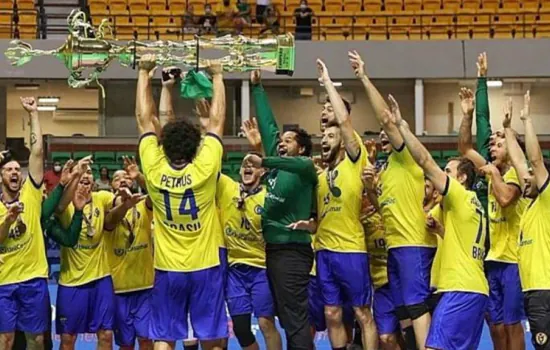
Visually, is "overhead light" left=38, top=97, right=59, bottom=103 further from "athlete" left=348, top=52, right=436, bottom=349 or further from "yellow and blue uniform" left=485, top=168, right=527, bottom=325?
"yellow and blue uniform" left=485, top=168, right=527, bottom=325

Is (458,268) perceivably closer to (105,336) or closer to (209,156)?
(209,156)

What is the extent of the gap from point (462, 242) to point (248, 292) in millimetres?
2302

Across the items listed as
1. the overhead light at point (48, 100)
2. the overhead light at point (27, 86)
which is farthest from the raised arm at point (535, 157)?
the overhead light at point (48, 100)

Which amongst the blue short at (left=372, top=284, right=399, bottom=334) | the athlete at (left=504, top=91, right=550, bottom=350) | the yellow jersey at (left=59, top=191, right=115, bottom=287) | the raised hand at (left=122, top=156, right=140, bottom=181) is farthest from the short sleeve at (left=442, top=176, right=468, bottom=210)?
the yellow jersey at (left=59, top=191, right=115, bottom=287)

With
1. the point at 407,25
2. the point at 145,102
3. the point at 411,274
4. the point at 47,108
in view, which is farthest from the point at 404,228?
the point at 47,108

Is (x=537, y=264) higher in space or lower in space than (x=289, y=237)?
lower

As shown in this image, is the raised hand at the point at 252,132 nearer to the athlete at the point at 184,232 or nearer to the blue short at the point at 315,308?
the blue short at the point at 315,308

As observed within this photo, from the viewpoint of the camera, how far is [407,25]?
23.6m

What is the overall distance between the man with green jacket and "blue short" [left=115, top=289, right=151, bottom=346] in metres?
1.51

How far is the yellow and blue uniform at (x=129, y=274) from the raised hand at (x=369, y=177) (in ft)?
7.48

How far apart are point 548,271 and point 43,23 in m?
17.4

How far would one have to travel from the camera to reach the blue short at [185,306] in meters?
7.15

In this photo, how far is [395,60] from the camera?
75.2 feet

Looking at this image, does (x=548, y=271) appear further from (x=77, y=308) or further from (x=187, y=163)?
(x=77, y=308)
